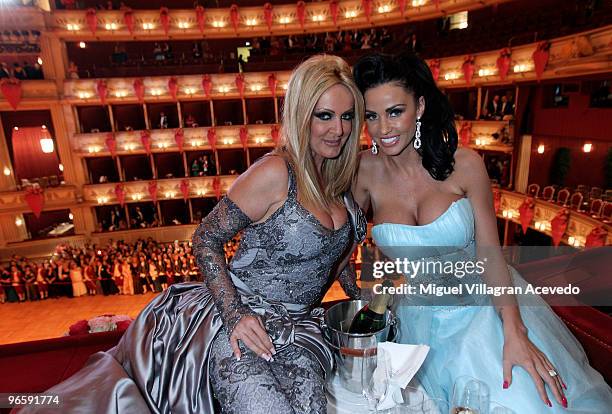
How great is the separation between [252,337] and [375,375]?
59cm

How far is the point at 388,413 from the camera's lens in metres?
1.40

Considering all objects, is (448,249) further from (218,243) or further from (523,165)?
(523,165)

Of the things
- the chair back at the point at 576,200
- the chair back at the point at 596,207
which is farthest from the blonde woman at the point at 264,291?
the chair back at the point at 576,200

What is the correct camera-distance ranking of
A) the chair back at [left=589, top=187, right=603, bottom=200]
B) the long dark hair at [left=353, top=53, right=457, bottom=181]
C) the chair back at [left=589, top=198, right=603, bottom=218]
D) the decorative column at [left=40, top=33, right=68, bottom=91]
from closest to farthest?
the long dark hair at [left=353, top=53, right=457, bottom=181], the chair back at [left=589, top=198, right=603, bottom=218], the chair back at [left=589, top=187, right=603, bottom=200], the decorative column at [left=40, top=33, right=68, bottom=91]

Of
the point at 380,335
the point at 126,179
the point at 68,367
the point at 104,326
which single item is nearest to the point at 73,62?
the point at 126,179

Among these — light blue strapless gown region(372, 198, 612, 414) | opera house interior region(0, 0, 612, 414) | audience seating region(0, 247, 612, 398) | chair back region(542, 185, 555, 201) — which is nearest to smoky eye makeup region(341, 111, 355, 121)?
light blue strapless gown region(372, 198, 612, 414)

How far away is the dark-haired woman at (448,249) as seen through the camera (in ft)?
5.50

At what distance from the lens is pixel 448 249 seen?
227 cm

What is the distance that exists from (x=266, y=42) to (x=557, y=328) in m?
18.2

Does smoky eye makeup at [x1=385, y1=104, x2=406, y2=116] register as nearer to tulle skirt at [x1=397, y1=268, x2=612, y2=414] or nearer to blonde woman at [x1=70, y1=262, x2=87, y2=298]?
tulle skirt at [x1=397, y1=268, x2=612, y2=414]

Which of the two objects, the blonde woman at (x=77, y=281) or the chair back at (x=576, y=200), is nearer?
the chair back at (x=576, y=200)

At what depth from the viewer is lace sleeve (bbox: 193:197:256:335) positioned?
1.95m

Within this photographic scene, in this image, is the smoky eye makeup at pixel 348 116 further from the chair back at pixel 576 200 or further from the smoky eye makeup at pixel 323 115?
the chair back at pixel 576 200

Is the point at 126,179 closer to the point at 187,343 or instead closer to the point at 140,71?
the point at 140,71
